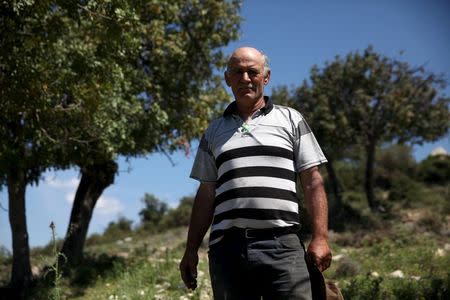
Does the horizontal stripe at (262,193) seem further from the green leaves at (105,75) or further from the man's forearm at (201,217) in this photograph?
the green leaves at (105,75)

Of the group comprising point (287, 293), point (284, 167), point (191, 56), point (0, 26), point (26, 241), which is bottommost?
point (287, 293)

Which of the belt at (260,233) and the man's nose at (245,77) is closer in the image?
the belt at (260,233)

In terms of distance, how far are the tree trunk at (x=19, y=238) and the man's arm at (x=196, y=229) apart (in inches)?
381

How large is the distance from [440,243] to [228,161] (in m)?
13.5

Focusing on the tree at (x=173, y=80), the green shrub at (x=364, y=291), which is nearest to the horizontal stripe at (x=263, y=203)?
the green shrub at (x=364, y=291)

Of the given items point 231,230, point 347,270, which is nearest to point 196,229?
point 231,230

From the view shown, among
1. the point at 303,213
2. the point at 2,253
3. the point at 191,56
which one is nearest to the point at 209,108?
the point at 191,56

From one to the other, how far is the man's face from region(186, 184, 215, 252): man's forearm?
634 mm

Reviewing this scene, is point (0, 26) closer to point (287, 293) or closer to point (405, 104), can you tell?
point (287, 293)

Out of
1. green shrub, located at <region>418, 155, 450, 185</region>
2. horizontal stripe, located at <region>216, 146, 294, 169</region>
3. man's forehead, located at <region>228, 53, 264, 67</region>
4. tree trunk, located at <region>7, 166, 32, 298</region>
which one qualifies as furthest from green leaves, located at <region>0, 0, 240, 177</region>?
green shrub, located at <region>418, 155, 450, 185</region>

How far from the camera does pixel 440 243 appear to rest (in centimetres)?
1491

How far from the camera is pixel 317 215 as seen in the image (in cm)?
312

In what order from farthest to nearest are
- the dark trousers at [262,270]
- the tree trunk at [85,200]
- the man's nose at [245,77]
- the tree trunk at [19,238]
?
the tree trunk at [85,200] < the tree trunk at [19,238] < the man's nose at [245,77] < the dark trousers at [262,270]

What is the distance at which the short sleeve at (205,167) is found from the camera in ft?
11.3
